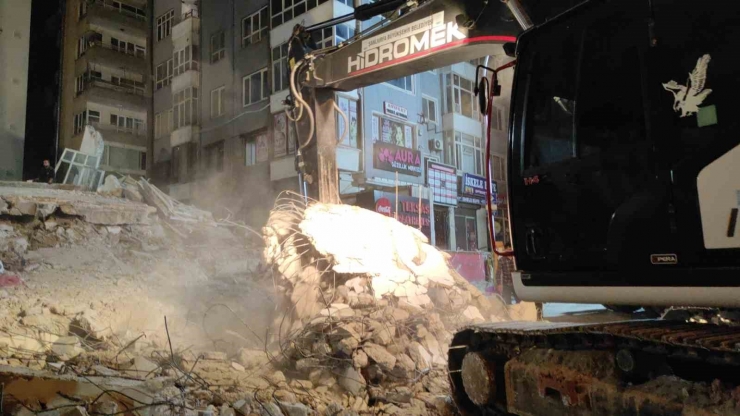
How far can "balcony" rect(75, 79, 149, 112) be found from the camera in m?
33.7

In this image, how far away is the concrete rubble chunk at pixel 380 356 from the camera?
194 inches

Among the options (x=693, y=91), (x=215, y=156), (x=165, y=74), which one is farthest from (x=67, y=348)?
(x=165, y=74)

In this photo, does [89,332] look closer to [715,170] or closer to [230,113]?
[715,170]

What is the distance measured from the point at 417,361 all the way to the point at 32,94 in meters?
43.0

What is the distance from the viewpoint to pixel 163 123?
3100cm

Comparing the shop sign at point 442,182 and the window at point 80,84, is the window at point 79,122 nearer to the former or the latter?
the window at point 80,84

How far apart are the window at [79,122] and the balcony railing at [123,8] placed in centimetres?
723

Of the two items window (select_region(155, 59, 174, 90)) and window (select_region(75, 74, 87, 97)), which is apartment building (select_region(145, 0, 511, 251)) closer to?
window (select_region(155, 59, 174, 90))

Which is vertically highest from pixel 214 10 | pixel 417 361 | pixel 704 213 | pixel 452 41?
pixel 214 10

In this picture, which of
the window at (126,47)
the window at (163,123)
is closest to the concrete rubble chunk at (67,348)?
the window at (163,123)

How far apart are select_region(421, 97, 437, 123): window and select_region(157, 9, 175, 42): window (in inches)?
647

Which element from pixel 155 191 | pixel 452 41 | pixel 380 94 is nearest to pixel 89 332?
pixel 452 41

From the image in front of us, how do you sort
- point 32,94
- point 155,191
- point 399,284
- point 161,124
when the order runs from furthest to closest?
point 32,94
point 161,124
point 155,191
point 399,284

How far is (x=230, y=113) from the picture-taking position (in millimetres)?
25609
